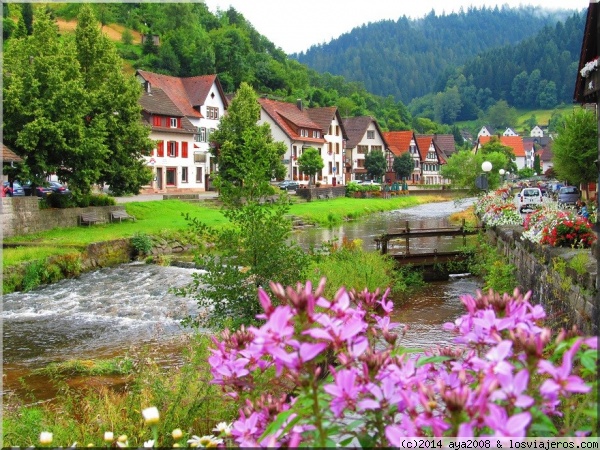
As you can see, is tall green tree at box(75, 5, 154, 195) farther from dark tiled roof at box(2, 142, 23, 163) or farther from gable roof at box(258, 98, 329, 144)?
gable roof at box(258, 98, 329, 144)

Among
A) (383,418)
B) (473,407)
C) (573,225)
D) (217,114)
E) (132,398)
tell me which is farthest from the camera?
(217,114)

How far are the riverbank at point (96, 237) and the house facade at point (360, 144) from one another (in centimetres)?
4723

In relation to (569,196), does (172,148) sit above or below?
above

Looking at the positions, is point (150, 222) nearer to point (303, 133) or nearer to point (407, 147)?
point (303, 133)

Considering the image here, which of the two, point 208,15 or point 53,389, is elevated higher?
point 208,15

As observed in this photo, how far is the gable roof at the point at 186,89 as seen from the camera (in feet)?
209

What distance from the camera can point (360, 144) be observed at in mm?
99000

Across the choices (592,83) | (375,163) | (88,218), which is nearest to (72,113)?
(88,218)

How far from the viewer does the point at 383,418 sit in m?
2.82

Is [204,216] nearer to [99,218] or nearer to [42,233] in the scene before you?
[99,218]

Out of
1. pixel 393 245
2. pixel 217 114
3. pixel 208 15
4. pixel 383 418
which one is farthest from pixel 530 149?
pixel 383 418

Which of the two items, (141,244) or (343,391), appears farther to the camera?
(141,244)

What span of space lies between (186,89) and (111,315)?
171ft

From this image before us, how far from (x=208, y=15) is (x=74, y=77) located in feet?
368
